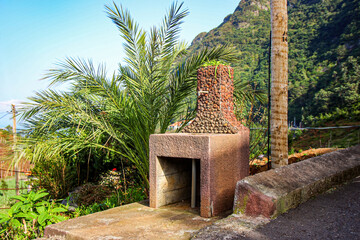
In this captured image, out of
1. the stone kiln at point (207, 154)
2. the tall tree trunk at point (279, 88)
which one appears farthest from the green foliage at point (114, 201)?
the tall tree trunk at point (279, 88)

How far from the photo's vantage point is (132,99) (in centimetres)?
558

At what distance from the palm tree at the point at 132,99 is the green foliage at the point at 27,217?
4.10 ft

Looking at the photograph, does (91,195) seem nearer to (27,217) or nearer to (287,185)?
(27,217)

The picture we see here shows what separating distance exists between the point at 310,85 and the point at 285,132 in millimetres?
24691

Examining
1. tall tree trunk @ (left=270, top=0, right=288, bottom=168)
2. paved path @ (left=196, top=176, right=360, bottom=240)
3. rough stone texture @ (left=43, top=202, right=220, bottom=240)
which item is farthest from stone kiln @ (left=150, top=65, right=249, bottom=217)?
paved path @ (left=196, top=176, right=360, bottom=240)

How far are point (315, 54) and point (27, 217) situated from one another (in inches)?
1240

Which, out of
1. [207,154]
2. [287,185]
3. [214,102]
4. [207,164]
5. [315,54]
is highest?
[315,54]

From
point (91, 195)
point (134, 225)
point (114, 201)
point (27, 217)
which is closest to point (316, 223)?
point (134, 225)

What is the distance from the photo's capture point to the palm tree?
5242 mm

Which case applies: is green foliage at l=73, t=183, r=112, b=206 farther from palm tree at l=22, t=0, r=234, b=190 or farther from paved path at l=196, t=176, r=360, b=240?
paved path at l=196, t=176, r=360, b=240

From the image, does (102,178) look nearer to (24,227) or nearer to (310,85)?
(24,227)

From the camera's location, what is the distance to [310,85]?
26.5 metres

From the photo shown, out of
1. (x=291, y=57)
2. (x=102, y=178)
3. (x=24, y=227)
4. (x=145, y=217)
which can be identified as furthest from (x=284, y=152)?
(x=291, y=57)

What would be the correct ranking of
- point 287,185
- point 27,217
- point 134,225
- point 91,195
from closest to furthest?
Answer: point 287,185
point 134,225
point 27,217
point 91,195
